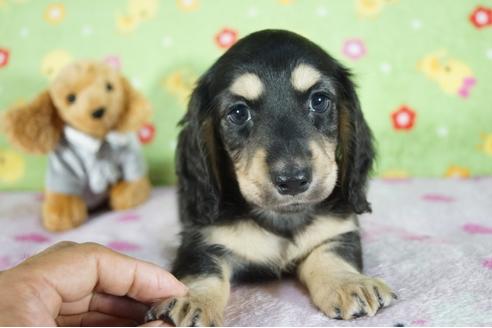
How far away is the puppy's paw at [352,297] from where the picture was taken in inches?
55.9

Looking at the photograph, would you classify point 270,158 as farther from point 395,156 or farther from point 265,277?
point 395,156

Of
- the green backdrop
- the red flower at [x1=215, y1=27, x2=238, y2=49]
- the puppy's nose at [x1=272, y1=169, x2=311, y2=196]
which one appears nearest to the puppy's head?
the puppy's nose at [x1=272, y1=169, x2=311, y2=196]

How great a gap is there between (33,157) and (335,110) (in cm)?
214

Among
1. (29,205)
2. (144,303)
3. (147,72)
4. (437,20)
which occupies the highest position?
(437,20)

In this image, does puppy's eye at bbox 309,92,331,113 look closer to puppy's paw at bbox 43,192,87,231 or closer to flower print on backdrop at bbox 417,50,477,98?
puppy's paw at bbox 43,192,87,231

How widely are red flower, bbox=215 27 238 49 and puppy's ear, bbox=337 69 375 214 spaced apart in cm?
138

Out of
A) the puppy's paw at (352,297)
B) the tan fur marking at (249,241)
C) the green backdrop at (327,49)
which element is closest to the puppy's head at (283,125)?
the tan fur marking at (249,241)

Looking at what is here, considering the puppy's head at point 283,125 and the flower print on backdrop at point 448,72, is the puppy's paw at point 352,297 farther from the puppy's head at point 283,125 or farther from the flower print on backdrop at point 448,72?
the flower print on backdrop at point 448,72

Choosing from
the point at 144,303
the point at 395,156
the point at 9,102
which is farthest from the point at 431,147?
the point at 9,102

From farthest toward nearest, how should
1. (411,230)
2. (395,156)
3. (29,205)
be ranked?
(395,156) → (29,205) → (411,230)

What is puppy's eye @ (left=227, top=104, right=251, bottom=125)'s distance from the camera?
1.79 metres

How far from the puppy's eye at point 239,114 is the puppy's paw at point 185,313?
0.64 metres

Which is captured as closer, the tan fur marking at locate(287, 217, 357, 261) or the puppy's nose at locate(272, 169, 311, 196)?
the puppy's nose at locate(272, 169, 311, 196)

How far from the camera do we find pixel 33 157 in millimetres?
3277
